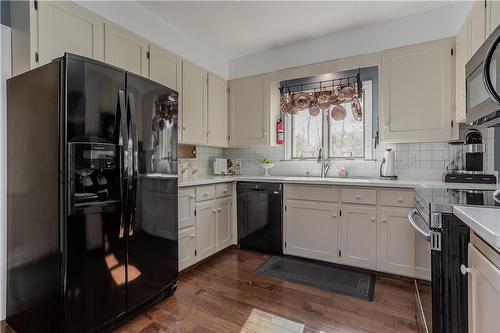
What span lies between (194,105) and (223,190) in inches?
40.6

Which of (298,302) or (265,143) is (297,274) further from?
(265,143)

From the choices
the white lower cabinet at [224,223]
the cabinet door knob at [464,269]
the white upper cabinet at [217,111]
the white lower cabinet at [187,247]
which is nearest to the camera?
the cabinet door knob at [464,269]

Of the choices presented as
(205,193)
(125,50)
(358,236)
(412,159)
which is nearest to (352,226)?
(358,236)

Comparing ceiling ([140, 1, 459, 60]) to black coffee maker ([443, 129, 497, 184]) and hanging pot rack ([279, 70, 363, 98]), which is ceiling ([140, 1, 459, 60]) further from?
black coffee maker ([443, 129, 497, 184])

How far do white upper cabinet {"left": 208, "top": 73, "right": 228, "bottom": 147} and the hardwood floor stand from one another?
163cm

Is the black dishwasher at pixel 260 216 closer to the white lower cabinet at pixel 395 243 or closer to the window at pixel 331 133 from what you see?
the window at pixel 331 133

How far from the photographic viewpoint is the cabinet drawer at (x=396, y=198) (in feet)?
7.61

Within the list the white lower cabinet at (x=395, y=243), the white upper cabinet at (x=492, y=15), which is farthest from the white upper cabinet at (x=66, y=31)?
the white lower cabinet at (x=395, y=243)

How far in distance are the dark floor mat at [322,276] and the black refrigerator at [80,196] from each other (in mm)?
1216

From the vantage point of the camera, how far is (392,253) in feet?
7.83

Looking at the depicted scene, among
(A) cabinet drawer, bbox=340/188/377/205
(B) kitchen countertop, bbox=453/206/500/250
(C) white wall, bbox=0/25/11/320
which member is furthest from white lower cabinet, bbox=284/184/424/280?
(C) white wall, bbox=0/25/11/320

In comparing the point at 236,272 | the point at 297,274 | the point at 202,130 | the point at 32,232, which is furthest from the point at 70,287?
the point at 202,130

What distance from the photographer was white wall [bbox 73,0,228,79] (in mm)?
2133

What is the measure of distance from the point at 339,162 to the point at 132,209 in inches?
94.4
